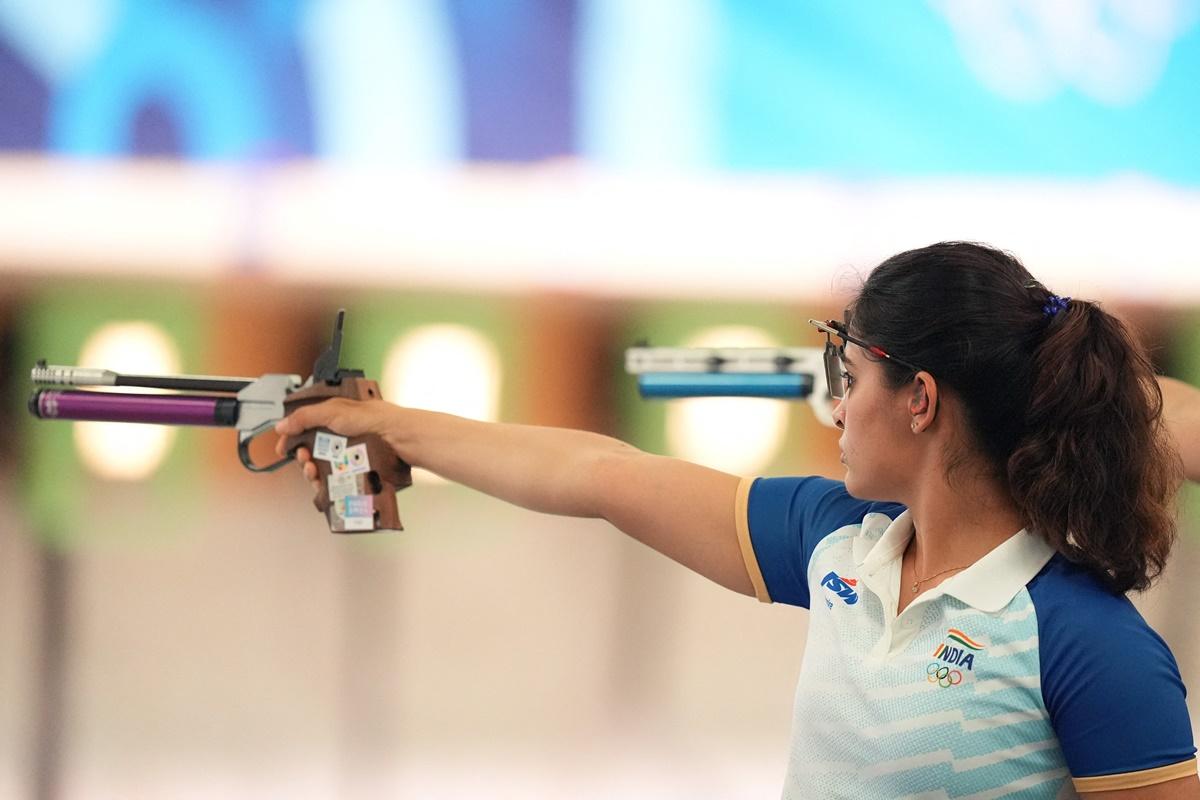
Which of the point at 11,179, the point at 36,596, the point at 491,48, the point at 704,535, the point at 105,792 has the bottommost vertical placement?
the point at 105,792

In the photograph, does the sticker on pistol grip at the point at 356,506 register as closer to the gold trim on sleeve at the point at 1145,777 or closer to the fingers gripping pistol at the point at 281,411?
the fingers gripping pistol at the point at 281,411

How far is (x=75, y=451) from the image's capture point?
118 inches

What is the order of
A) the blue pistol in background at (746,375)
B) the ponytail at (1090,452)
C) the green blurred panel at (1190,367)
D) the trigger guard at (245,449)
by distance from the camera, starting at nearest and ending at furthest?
the ponytail at (1090,452) < the trigger guard at (245,449) < the blue pistol in background at (746,375) < the green blurred panel at (1190,367)

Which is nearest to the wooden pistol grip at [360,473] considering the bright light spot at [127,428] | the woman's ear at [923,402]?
the woman's ear at [923,402]

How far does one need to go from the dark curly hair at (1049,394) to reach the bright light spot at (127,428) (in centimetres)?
218

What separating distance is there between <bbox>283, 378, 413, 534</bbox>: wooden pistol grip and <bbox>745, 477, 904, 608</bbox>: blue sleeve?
66 centimetres

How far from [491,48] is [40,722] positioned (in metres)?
2.01

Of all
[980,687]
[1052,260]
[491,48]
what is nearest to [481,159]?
[491,48]

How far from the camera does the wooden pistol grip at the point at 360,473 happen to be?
1.93 metres

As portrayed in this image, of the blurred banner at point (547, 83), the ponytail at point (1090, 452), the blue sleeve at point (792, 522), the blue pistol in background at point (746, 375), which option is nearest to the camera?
the ponytail at point (1090, 452)

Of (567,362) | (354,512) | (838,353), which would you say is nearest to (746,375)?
(567,362)

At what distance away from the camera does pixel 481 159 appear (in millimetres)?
2938

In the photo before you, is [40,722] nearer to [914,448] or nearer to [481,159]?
[481,159]

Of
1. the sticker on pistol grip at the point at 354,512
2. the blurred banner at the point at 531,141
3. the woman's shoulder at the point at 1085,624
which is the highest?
the blurred banner at the point at 531,141
